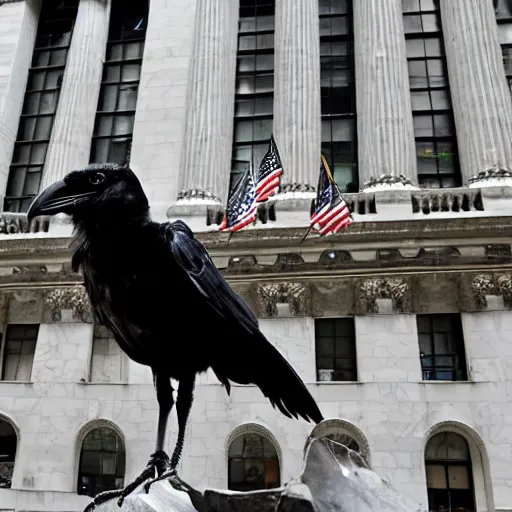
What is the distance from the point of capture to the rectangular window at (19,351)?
19.6 m

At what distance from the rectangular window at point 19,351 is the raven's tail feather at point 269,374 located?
14.7 meters

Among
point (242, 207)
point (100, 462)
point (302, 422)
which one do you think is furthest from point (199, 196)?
point (100, 462)

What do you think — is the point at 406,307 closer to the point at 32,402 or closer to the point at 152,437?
the point at 152,437

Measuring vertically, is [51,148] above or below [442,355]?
above

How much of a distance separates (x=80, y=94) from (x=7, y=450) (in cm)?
1254

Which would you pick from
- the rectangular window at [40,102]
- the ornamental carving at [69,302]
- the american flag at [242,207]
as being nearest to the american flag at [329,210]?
the american flag at [242,207]

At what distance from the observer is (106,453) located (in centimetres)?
1791

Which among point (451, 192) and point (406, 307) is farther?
point (451, 192)

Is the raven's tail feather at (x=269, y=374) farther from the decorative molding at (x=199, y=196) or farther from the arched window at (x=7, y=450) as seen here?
the arched window at (x=7, y=450)

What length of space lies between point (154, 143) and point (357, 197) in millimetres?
7495

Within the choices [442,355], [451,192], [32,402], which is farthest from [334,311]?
[32,402]

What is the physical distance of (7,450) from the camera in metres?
18.3

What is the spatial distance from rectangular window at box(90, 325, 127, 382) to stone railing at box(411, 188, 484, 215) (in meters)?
9.98

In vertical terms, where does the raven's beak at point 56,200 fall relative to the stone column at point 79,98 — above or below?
below
